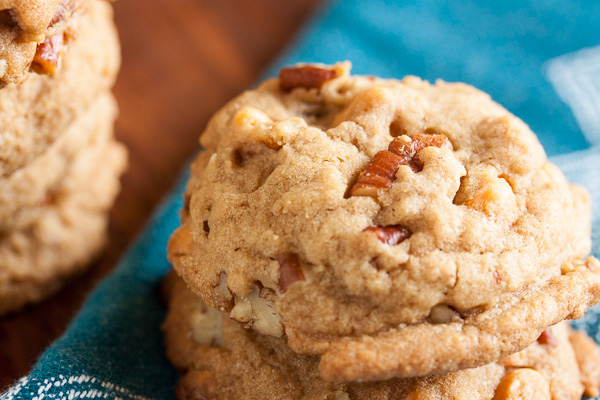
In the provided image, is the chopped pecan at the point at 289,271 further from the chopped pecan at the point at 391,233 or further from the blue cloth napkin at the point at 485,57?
the blue cloth napkin at the point at 485,57

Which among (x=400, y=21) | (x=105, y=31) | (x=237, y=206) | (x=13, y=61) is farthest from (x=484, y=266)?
(x=400, y=21)

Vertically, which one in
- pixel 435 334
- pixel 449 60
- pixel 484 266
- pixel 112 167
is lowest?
pixel 112 167

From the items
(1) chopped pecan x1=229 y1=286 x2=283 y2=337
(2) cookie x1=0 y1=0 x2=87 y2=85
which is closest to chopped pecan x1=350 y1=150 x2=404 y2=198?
(1) chopped pecan x1=229 y1=286 x2=283 y2=337

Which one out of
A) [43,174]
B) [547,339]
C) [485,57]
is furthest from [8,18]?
[485,57]

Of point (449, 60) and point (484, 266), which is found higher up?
point (449, 60)

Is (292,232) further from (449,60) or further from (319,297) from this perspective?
(449,60)

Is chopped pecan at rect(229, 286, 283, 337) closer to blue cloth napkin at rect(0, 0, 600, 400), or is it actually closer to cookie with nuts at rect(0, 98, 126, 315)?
blue cloth napkin at rect(0, 0, 600, 400)
